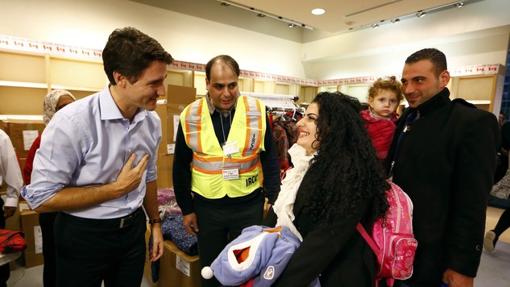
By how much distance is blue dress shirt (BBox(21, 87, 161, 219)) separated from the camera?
3.51 ft

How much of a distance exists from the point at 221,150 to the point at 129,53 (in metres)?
0.79

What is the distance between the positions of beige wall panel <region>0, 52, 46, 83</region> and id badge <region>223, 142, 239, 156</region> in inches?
156

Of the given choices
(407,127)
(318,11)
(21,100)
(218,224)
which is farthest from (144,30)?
(407,127)

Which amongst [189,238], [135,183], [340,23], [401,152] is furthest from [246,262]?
[340,23]

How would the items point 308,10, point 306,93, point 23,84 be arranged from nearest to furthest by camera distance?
point 23,84, point 308,10, point 306,93

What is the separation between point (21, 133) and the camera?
9.91ft

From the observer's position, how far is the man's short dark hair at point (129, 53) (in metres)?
1.12

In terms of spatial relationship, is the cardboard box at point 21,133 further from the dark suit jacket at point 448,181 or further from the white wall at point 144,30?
the dark suit jacket at point 448,181

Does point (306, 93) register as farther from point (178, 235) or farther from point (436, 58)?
point (436, 58)

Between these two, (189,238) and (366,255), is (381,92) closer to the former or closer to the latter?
(366,255)

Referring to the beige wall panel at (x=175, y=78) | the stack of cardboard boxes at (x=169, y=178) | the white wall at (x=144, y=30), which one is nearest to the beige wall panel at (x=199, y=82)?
the beige wall panel at (x=175, y=78)

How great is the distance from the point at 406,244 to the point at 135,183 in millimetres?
1113

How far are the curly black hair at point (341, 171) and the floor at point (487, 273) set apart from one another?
7.32ft

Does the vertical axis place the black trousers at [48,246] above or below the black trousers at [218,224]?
below
